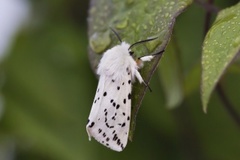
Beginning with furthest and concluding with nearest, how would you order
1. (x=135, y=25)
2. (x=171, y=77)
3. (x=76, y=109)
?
(x=76, y=109), (x=171, y=77), (x=135, y=25)

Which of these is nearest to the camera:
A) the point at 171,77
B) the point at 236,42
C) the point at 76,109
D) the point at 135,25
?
the point at 236,42

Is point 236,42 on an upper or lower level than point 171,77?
upper

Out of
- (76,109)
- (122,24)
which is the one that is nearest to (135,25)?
(122,24)

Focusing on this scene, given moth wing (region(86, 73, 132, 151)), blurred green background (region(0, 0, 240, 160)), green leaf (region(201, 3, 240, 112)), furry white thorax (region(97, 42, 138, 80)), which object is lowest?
blurred green background (region(0, 0, 240, 160))

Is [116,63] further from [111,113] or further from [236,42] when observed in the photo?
[236,42]

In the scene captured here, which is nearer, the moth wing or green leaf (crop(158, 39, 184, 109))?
the moth wing

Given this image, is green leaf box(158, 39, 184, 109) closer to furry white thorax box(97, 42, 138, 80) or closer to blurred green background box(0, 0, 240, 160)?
furry white thorax box(97, 42, 138, 80)

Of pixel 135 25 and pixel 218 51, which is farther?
pixel 135 25

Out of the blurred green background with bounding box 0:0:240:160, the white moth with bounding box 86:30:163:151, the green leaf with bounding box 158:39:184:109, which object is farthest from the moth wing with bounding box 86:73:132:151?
the blurred green background with bounding box 0:0:240:160

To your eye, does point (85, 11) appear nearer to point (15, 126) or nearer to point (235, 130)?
point (15, 126)
